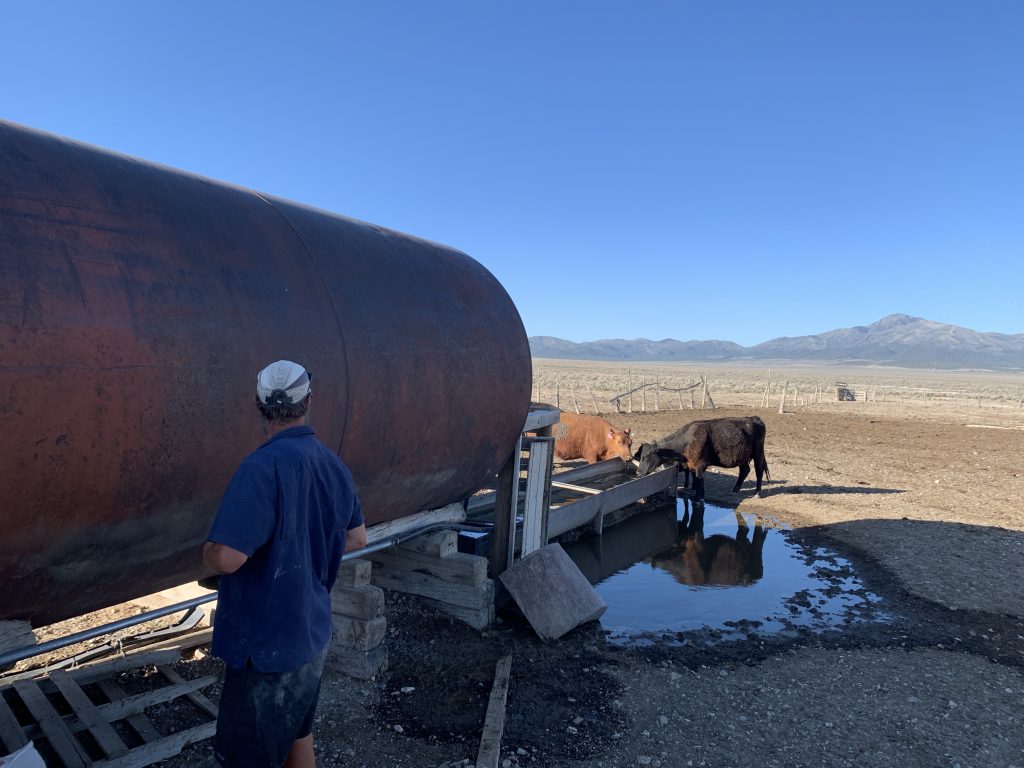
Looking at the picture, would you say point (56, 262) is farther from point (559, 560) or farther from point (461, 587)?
point (559, 560)

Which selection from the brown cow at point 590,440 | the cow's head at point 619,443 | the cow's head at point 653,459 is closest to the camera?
the cow's head at point 653,459

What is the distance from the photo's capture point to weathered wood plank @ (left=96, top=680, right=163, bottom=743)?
3.23m

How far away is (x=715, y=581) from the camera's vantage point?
7.31 m

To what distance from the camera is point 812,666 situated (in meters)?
4.97

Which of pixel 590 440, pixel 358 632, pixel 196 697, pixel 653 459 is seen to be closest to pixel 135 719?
pixel 196 697

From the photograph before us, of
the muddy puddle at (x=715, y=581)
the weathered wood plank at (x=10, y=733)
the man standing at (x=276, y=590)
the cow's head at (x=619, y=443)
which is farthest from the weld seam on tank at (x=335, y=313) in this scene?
the cow's head at (x=619, y=443)

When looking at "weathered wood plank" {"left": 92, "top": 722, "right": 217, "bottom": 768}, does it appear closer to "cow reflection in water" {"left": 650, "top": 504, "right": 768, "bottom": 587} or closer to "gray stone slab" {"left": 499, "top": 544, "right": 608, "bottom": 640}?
"gray stone slab" {"left": 499, "top": 544, "right": 608, "bottom": 640}

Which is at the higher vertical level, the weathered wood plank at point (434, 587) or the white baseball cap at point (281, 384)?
the white baseball cap at point (281, 384)

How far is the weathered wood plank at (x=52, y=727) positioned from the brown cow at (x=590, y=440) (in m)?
9.69

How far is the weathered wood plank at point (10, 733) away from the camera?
2887 mm

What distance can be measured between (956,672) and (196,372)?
5511 millimetres

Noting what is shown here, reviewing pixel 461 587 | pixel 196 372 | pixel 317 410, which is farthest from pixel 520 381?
pixel 196 372

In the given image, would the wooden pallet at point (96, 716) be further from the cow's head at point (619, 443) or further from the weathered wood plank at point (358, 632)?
→ the cow's head at point (619, 443)

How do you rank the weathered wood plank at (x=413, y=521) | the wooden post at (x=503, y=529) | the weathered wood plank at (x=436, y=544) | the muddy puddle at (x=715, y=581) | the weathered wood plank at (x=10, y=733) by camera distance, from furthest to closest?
the muddy puddle at (x=715, y=581)
the wooden post at (x=503, y=529)
the weathered wood plank at (x=436, y=544)
the weathered wood plank at (x=413, y=521)
the weathered wood plank at (x=10, y=733)
